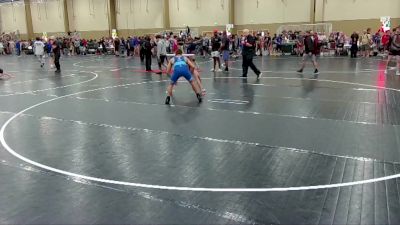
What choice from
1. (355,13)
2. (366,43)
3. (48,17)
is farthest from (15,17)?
(366,43)

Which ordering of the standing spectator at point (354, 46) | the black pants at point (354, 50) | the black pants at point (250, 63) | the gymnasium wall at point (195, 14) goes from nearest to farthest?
the black pants at point (250, 63) < the standing spectator at point (354, 46) < the black pants at point (354, 50) < the gymnasium wall at point (195, 14)

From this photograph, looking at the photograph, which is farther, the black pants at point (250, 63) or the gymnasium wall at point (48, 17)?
the gymnasium wall at point (48, 17)

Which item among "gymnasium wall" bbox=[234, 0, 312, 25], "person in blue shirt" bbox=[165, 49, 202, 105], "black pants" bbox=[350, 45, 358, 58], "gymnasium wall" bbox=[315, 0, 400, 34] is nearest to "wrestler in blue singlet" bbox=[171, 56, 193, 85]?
"person in blue shirt" bbox=[165, 49, 202, 105]

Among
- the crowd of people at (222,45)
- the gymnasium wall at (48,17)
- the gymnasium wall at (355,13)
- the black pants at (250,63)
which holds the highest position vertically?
the gymnasium wall at (48,17)

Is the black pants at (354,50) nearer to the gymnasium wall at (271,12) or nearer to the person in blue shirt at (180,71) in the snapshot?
the gymnasium wall at (271,12)

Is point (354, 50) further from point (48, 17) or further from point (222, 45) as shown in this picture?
point (48, 17)

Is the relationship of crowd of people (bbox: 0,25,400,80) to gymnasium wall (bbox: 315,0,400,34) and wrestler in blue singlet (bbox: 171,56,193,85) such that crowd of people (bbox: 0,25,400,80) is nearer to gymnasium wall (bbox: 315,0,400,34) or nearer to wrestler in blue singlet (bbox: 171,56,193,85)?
gymnasium wall (bbox: 315,0,400,34)

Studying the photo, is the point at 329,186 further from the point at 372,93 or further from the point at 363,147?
the point at 372,93

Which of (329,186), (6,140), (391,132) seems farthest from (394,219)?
(6,140)

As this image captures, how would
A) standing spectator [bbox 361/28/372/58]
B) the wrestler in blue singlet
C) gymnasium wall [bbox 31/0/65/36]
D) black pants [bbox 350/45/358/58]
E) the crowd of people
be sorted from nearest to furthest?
the wrestler in blue singlet
the crowd of people
black pants [bbox 350/45/358/58]
standing spectator [bbox 361/28/372/58]
gymnasium wall [bbox 31/0/65/36]

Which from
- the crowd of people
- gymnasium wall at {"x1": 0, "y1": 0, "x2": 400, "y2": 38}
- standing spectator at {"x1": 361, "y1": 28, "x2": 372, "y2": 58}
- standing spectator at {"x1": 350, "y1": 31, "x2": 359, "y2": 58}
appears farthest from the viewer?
gymnasium wall at {"x1": 0, "y1": 0, "x2": 400, "y2": 38}

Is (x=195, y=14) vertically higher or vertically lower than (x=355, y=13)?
higher

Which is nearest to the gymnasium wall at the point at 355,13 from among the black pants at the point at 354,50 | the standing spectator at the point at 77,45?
the black pants at the point at 354,50

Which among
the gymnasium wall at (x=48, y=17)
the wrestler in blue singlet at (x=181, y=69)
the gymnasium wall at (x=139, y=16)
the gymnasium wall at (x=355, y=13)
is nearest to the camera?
the wrestler in blue singlet at (x=181, y=69)
